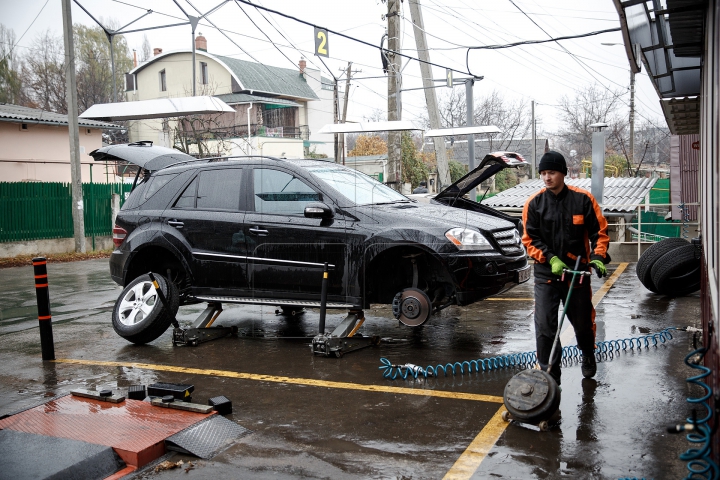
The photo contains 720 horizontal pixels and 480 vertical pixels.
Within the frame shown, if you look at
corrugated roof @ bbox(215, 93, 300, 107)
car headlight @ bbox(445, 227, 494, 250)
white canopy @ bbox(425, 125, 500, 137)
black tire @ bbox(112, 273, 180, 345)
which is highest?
corrugated roof @ bbox(215, 93, 300, 107)

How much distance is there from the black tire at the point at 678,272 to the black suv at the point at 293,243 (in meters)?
2.70

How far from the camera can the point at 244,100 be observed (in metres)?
20.1

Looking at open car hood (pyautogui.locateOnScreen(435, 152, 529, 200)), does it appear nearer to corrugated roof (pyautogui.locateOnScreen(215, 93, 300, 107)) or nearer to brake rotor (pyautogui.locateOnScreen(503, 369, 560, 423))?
brake rotor (pyautogui.locateOnScreen(503, 369, 560, 423))

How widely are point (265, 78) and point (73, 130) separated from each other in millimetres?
6187

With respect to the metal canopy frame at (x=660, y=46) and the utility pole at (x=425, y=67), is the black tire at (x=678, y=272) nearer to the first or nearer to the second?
the metal canopy frame at (x=660, y=46)

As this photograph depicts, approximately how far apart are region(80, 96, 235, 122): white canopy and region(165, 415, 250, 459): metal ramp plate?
6.85 meters

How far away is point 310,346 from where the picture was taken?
744 centimetres

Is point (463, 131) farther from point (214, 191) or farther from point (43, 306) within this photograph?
point (43, 306)

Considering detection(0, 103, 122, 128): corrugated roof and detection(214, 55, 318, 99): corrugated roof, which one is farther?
detection(0, 103, 122, 128): corrugated roof

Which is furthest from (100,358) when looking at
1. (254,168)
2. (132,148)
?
(132,148)

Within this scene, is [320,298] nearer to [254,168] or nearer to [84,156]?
[254,168]

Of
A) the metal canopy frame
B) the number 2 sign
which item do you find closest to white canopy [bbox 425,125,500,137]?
the number 2 sign

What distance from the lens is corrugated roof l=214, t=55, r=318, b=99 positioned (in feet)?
70.3

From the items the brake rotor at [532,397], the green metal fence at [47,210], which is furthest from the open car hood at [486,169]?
the green metal fence at [47,210]
